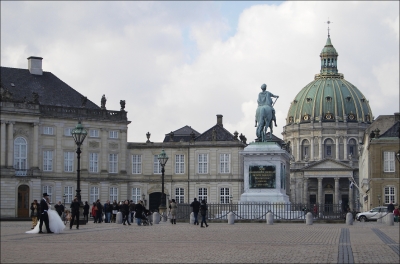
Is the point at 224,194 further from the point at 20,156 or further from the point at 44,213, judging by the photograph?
the point at 44,213

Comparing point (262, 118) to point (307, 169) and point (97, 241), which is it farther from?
point (307, 169)

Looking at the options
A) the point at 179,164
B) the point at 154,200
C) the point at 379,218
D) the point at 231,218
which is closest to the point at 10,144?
the point at 154,200

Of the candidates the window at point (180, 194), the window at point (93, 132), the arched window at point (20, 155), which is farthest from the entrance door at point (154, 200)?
the arched window at point (20, 155)

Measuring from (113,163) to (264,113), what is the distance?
41275mm

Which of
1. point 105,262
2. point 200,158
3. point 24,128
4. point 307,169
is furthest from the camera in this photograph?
point 307,169

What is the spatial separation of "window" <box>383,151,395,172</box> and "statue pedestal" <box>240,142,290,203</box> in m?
36.2

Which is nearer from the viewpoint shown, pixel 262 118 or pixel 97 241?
pixel 97 241

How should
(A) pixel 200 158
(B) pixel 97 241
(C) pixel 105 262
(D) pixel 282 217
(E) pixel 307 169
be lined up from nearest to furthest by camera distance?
(C) pixel 105 262, (B) pixel 97 241, (D) pixel 282 217, (A) pixel 200 158, (E) pixel 307 169

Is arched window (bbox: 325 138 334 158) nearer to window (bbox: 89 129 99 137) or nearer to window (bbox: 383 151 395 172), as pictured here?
window (bbox: 383 151 395 172)

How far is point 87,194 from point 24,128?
893 cm

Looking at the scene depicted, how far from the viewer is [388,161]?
8188 centimetres

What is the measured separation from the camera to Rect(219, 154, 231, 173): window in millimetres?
88875

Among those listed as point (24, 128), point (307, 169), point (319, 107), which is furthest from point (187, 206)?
point (319, 107)

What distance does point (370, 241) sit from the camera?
28.6m
